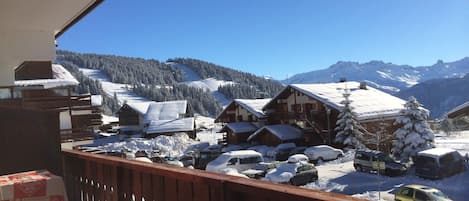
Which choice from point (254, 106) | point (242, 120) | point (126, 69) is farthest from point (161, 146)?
point (126, 69)

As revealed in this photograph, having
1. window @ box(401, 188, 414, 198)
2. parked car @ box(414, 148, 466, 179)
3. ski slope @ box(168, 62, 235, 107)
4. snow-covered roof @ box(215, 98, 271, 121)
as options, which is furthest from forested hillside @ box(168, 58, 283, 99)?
window @ box(401, 188, 414, 198)

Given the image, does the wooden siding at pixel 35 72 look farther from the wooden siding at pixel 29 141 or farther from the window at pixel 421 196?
the window at pixel 421 196

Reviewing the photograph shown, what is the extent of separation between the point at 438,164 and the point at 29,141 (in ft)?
38.6

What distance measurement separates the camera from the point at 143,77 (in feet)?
364

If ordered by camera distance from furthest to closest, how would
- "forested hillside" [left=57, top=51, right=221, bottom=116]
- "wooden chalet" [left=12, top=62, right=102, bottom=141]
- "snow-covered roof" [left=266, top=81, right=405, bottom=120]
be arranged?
"forested hillside" [left=57, top=51, right=221, bottom=116] → "snow-covered roof" [left=266, top=81, right=405, bottom=120] → "wooden chalet" [left=12, top=62, right=102, bottom=141]

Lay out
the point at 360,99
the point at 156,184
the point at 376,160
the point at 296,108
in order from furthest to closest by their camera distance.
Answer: the point at 296,108 < the point at 360,99 < the point at 376,160 < the point at 156,184

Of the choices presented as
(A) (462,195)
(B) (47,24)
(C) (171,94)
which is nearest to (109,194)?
(B) (47,24)

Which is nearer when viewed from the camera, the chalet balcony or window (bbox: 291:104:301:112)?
the chalet balcony

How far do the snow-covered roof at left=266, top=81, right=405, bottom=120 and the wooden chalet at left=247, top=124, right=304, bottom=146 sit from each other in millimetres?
2281

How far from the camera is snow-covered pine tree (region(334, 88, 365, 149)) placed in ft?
60.5

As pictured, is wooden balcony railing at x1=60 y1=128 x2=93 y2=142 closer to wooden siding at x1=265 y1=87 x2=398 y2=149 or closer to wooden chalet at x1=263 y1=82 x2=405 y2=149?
wooden chalet at x1=263 y1=82 x2=405 y2=149

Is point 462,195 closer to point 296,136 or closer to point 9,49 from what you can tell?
point 9,49

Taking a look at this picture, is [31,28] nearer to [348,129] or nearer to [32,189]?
[32,189]

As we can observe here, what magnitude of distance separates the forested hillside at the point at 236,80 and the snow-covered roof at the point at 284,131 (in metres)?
62.4
